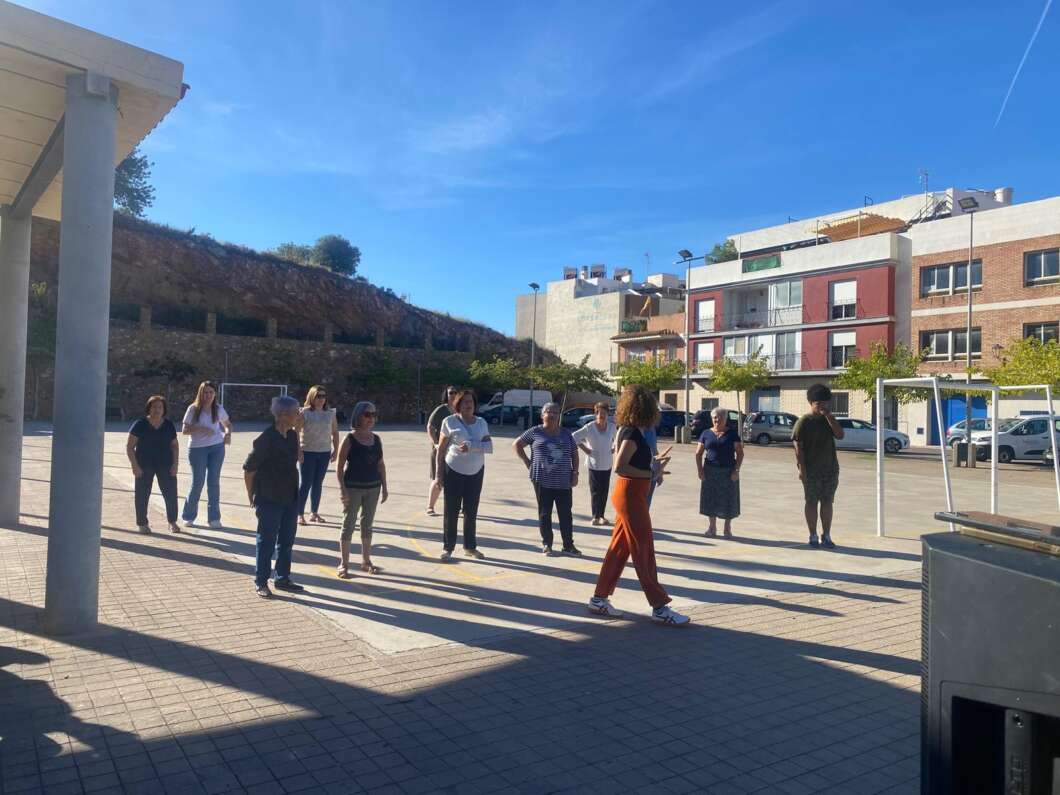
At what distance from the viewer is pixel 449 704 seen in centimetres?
427

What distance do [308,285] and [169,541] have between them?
2037 inches

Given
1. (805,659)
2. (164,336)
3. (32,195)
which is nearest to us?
(805,659)

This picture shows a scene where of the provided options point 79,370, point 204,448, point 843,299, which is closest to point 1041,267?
point 843,299

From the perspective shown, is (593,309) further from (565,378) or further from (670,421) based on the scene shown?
(670,421)

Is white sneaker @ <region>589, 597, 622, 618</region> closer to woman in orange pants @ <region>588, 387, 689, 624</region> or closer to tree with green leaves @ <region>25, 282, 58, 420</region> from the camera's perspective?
woman in orange pants @ <region>588, 387, 689, 624</region>

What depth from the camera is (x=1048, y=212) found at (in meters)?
33.5

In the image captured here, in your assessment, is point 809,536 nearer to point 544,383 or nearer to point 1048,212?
point 1048,212

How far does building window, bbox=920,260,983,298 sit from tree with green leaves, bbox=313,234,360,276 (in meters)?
52.0

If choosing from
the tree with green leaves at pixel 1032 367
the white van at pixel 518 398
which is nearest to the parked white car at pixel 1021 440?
the tree with green leaves at pixel 1032 367

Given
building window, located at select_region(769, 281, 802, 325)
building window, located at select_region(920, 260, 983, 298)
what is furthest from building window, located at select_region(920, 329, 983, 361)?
building window, located at select_region(769, 281, 802, 325)

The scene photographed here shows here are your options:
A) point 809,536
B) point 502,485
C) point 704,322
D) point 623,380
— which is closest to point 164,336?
point 623,380

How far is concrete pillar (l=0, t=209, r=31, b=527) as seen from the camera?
8.14 meters

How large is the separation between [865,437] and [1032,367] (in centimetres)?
709

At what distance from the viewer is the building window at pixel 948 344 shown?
36.3m
